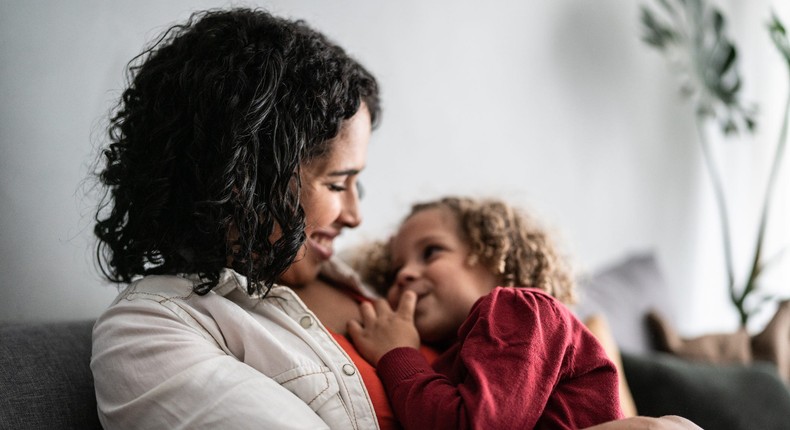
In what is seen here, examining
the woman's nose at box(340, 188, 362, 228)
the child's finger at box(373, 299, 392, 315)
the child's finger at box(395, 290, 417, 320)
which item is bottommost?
the child's finger at box(373, 299, 392, 315)

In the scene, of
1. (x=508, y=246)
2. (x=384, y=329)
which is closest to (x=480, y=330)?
(x=384, y=329)

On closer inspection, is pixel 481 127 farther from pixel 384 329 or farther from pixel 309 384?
pixel 309 384

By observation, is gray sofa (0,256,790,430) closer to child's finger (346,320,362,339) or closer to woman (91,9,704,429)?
woman (91,9,704,429)

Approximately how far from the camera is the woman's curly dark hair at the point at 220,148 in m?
1.10

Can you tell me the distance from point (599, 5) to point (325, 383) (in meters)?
2.15

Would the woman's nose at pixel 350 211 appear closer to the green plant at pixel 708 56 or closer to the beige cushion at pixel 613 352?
the beige cushion at pixel 613 352

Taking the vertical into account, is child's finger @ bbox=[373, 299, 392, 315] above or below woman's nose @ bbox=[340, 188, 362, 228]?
below

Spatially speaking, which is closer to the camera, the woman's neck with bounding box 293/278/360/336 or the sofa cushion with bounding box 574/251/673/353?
the woman's neck with bounding box 293/278/360/336

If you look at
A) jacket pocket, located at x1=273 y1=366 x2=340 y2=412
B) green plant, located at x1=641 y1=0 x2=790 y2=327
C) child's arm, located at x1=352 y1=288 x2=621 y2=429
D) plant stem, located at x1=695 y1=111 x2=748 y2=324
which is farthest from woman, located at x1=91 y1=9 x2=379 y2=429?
plant stem, located at x1=695 y1=111 x2=748 y2=324

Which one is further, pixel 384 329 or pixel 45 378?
pixel 384 329

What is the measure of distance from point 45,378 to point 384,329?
0.53 meters

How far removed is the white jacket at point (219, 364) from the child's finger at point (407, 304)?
189mm

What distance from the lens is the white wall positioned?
4.29ft

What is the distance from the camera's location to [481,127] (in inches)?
90.2
